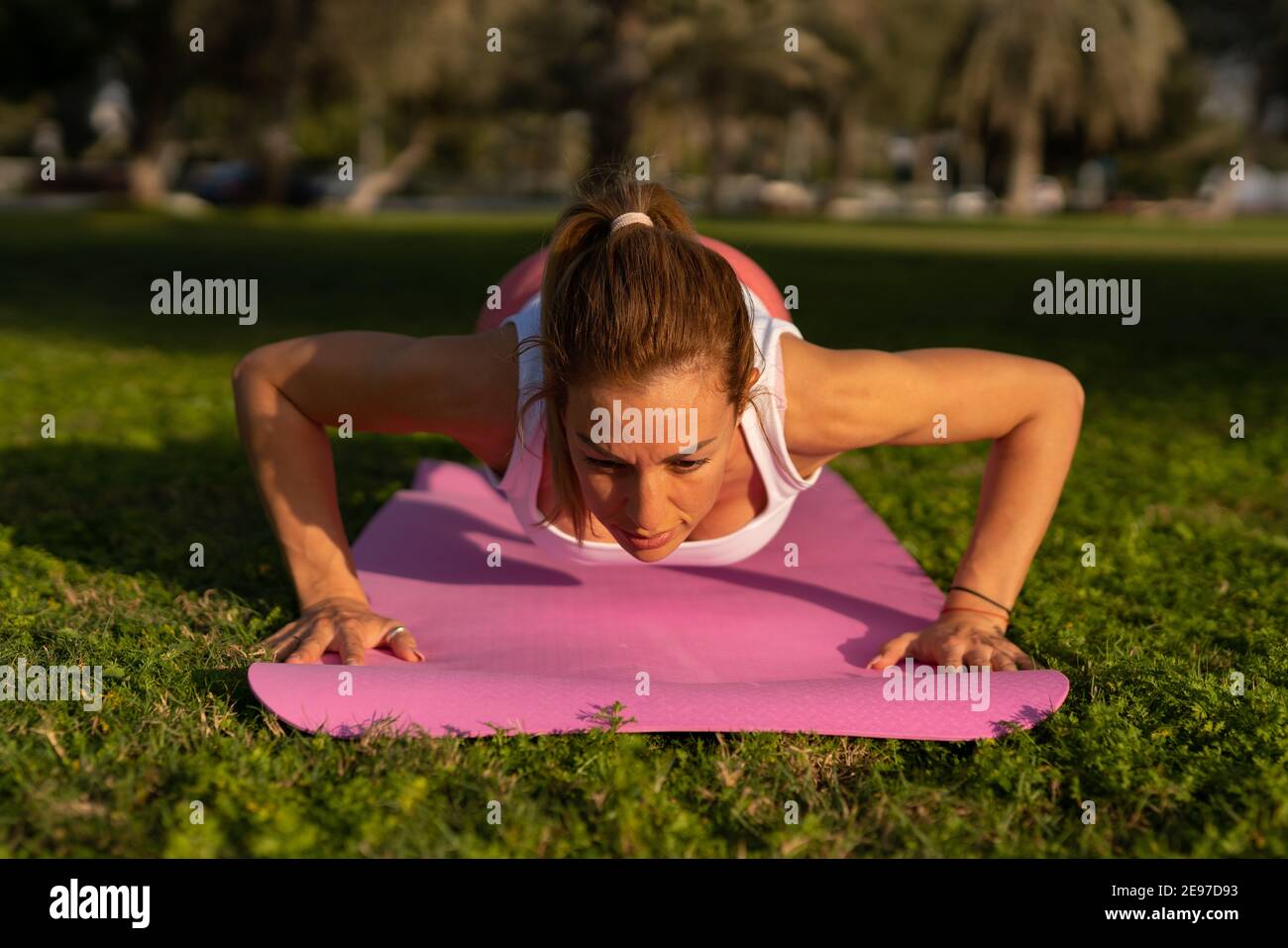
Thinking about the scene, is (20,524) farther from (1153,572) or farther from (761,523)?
(1153,572)

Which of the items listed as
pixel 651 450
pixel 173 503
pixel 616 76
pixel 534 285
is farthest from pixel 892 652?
pixel 616 76

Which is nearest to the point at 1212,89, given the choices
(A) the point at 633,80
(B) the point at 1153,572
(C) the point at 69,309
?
(A) the point at 633,80

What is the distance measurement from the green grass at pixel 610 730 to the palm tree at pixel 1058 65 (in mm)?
34767

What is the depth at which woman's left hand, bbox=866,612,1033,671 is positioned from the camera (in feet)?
11.7

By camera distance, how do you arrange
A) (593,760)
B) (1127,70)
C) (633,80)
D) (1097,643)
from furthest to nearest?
(1127,70) → (633,80) → (1097,643) → (593,760)

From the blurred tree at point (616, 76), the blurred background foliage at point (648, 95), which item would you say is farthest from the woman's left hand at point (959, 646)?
the blurred tree at point (616, 76)

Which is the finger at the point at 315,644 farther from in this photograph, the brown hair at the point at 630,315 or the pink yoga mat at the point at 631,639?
the brown hair at the point at 630,315

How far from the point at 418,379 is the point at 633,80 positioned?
20.7 metres

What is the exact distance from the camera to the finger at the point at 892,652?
3.63m

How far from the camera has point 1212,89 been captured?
57156mm

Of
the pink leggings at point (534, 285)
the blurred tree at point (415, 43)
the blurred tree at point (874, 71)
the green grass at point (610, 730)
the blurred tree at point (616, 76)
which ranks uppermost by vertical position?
the blurred tree at point (874, 71)

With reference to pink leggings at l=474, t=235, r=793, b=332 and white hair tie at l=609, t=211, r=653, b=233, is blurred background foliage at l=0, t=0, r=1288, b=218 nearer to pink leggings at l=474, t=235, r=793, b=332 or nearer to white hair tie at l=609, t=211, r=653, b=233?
pink leggings at l=474, t=235, r=793, b=332

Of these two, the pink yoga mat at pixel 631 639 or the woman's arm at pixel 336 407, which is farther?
the woman's arm at pixel 336 407

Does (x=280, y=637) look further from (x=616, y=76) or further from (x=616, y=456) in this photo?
(x=616, y=76)
